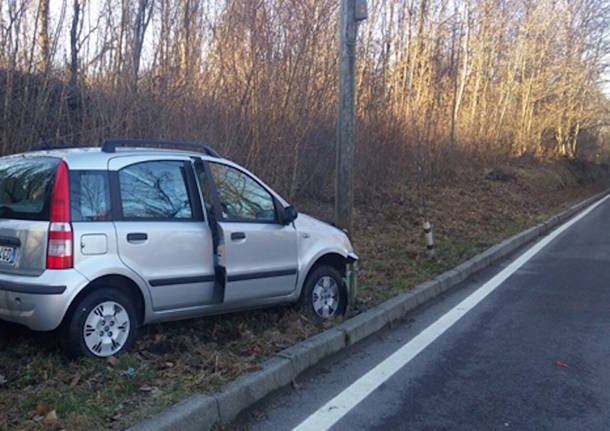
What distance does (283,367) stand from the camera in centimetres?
496

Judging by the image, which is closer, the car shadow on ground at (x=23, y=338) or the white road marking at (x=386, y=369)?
the white road marking at (x=386, y=369)

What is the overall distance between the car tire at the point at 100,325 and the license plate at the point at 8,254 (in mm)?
599

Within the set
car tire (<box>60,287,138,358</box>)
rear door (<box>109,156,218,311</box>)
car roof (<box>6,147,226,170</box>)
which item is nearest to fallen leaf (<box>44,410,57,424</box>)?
car tire (<box>60,287,138,358</box>)

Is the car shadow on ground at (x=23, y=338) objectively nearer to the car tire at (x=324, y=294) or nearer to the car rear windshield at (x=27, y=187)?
the car rear windshield at (x=27, y=187)

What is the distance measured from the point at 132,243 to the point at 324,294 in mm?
2377

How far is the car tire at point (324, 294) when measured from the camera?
21.1 ft

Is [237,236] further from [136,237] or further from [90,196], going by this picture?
[90,196]

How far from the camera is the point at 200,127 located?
10.1 metres

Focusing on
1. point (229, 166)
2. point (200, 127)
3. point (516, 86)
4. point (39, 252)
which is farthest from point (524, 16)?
point (39, 252)

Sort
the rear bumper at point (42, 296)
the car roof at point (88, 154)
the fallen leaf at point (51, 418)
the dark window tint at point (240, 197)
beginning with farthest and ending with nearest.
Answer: the dark window tint at point (240, 197) → the car roof at point (88, 154) → the rear bumper at point (42, 296) → the fallen leaf at point (51, 418)

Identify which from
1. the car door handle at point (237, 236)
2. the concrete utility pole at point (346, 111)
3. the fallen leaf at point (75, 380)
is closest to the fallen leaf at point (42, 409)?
the fallen leaf at point (75, 380)

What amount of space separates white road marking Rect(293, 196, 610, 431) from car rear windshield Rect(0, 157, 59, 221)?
2492 mm

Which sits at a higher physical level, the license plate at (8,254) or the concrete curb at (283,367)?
the license plate at (8,254)

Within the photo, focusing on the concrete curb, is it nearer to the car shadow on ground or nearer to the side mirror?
the side mirror
